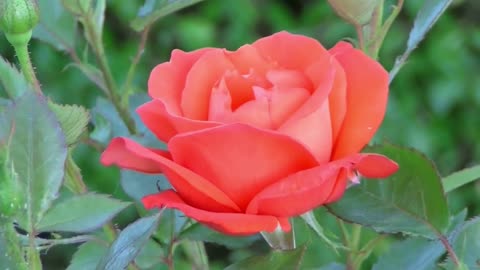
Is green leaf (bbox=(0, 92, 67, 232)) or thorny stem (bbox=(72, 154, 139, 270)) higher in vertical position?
green leaf (bbox=(0, 92, 67, 232))

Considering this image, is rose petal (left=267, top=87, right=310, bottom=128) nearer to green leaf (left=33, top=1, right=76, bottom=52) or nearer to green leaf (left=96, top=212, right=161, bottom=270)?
green leaf (left=96, top=212, right=161, bottom=270)

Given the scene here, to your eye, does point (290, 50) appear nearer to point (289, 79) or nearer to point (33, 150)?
point (289, 79)

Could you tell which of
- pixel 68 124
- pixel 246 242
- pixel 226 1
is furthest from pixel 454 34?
pixel 68 124

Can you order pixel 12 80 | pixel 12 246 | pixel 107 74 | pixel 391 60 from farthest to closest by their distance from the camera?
pixel 391 60 → pixel 107 74 → pixel 12 80 → pixel 12 246

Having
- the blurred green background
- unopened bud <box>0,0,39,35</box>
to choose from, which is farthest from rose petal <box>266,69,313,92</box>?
the blurred green background

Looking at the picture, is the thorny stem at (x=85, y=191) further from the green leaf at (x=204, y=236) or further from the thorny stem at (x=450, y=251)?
the thorny stem at (x=450, y=251)

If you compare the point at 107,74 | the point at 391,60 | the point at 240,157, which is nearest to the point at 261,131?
the point at 240,157

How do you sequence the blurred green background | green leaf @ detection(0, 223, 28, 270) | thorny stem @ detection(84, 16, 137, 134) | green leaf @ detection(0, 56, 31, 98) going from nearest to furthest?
1. green leaf @ detection(0, 223, 28, 270)
2. green leaf @ detection(0, 56, 31, 98)
3. thorny stem @ detection(84, 16, 137, 134)
4. the blurred green background

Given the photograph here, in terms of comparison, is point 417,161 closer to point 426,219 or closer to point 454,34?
point 426,219
